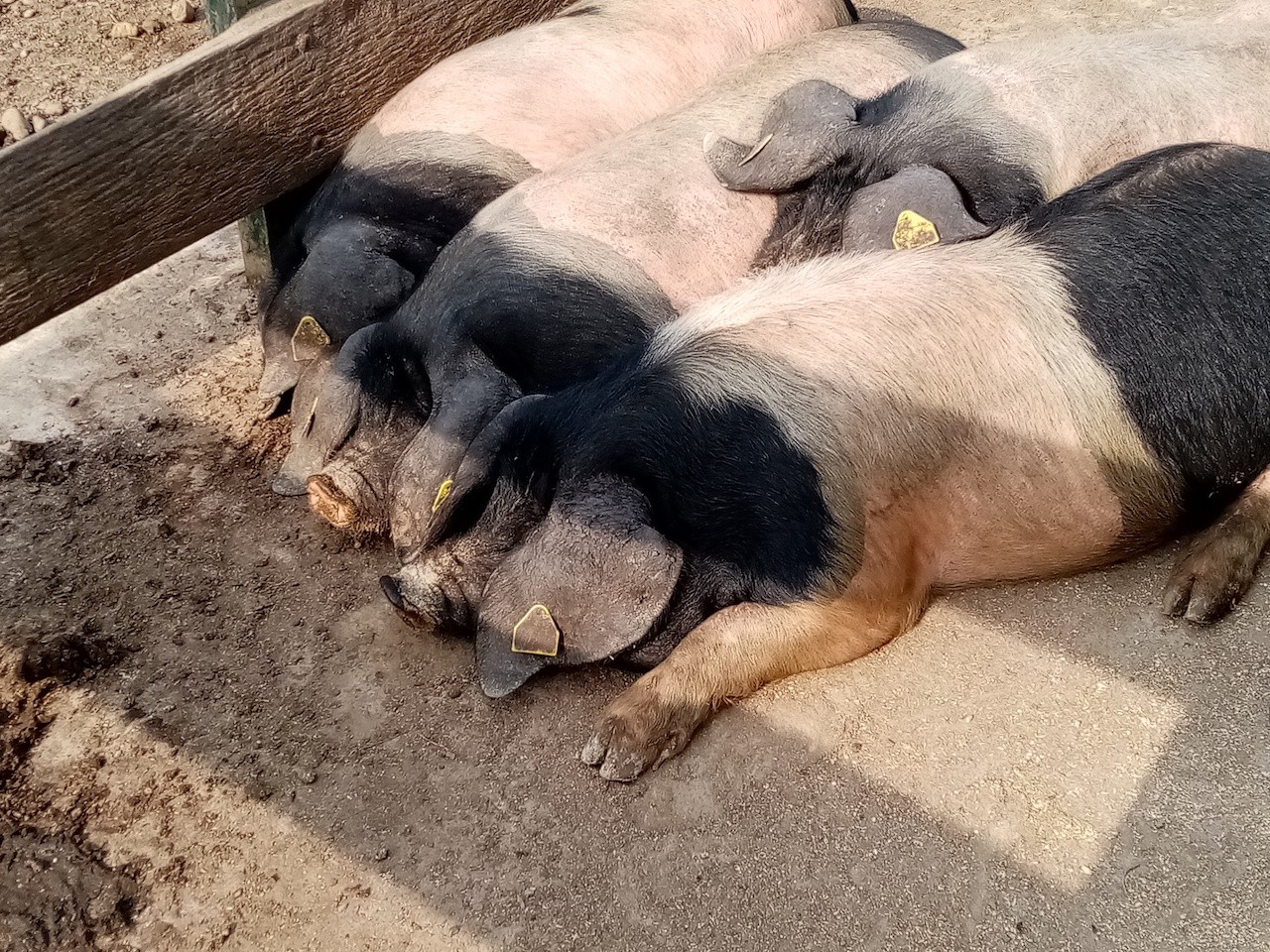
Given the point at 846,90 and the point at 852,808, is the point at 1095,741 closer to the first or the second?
the point at 852,808

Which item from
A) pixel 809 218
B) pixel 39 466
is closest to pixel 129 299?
pixel 39 466

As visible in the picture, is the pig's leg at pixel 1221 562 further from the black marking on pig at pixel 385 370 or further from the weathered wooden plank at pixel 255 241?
the weathered wooden plank at pixel 255 241

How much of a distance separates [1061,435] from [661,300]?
4.23 ft

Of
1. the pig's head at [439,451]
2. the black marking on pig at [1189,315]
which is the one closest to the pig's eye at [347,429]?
the pig's head at [439,451]

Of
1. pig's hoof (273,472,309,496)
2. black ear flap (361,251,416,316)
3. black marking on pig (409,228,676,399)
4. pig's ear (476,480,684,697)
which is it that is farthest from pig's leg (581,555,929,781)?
black ear flap (361,251,416,316)

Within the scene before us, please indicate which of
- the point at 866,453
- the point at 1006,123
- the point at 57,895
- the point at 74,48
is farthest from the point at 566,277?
the point at 74,48

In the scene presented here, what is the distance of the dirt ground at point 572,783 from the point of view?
258cm

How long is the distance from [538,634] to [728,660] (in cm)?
48

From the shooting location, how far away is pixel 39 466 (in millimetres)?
3939

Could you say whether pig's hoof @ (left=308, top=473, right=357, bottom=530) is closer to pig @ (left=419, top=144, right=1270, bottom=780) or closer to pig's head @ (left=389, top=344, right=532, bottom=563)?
pig's head @ (left=389, top=344, right=532, bottom=563)

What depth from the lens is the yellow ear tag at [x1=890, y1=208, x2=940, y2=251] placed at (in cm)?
347

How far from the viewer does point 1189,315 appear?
313cm

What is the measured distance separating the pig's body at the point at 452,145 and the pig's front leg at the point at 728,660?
5.70ft

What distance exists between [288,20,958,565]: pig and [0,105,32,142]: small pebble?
98.6 inches
